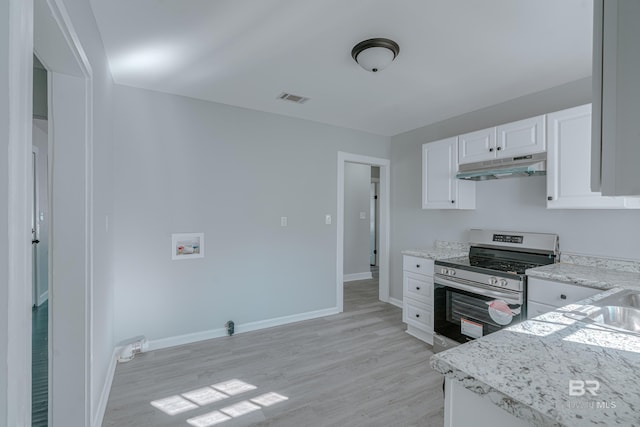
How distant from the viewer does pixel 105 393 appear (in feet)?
6.90

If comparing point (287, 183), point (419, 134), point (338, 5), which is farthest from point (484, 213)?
point (338, 5)

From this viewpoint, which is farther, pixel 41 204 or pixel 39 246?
pixel 41 204

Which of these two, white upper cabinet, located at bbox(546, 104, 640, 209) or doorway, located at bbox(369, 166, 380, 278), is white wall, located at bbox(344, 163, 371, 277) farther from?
white upper cabinet, located at bbox(546, 104, 640, 209)

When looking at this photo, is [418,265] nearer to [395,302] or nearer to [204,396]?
[395,302]

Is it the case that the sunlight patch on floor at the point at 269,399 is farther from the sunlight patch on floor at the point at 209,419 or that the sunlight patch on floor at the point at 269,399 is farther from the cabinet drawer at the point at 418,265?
the cabinet drawer at the point at 418,265

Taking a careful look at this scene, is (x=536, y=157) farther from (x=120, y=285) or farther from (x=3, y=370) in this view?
(x=120, y=285)

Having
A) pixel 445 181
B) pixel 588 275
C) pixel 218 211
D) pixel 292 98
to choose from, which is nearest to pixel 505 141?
pixel 445 181

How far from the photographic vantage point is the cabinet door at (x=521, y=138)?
245 cm

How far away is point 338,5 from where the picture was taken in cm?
167

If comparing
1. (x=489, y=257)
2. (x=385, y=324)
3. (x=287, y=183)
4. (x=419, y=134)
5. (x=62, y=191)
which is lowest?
(x=385, y=324)

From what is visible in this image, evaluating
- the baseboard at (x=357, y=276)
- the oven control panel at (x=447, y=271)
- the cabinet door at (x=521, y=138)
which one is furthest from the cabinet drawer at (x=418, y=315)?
the baseboard at (x=357, y=276)

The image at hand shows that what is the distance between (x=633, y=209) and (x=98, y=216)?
386cm

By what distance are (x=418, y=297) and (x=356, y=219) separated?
3.03 meters

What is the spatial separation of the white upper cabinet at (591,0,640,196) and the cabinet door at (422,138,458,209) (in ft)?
8.78
